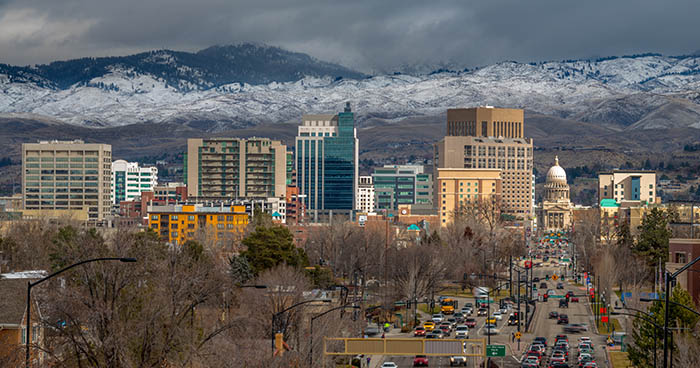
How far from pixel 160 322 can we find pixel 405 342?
45.7 ft

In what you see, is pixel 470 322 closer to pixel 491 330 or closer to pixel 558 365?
pixel 491 330

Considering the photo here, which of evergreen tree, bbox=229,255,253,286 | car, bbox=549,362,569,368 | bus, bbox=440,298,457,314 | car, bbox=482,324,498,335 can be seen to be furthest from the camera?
bus, bbox=440,298,457,314

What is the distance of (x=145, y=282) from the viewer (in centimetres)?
8525

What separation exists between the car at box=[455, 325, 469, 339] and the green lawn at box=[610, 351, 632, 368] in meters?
12.5

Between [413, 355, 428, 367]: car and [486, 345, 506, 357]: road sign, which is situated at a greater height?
[486, 345, 506, 357]: road sign

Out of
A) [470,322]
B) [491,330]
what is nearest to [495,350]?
[491,330]

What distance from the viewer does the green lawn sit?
98.1m

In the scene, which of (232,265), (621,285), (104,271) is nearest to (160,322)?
(104,271)

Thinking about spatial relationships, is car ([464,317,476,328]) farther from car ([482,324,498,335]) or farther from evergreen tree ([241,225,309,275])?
evergreen tree ([241,225,309,275])

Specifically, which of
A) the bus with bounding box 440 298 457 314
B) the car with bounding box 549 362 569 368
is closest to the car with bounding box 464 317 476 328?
the bus with bounding box 440 298 457 314

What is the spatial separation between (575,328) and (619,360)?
25.7 m

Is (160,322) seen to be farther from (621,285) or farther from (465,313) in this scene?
(621,285)

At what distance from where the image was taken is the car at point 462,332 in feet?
368

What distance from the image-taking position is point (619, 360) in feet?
334
